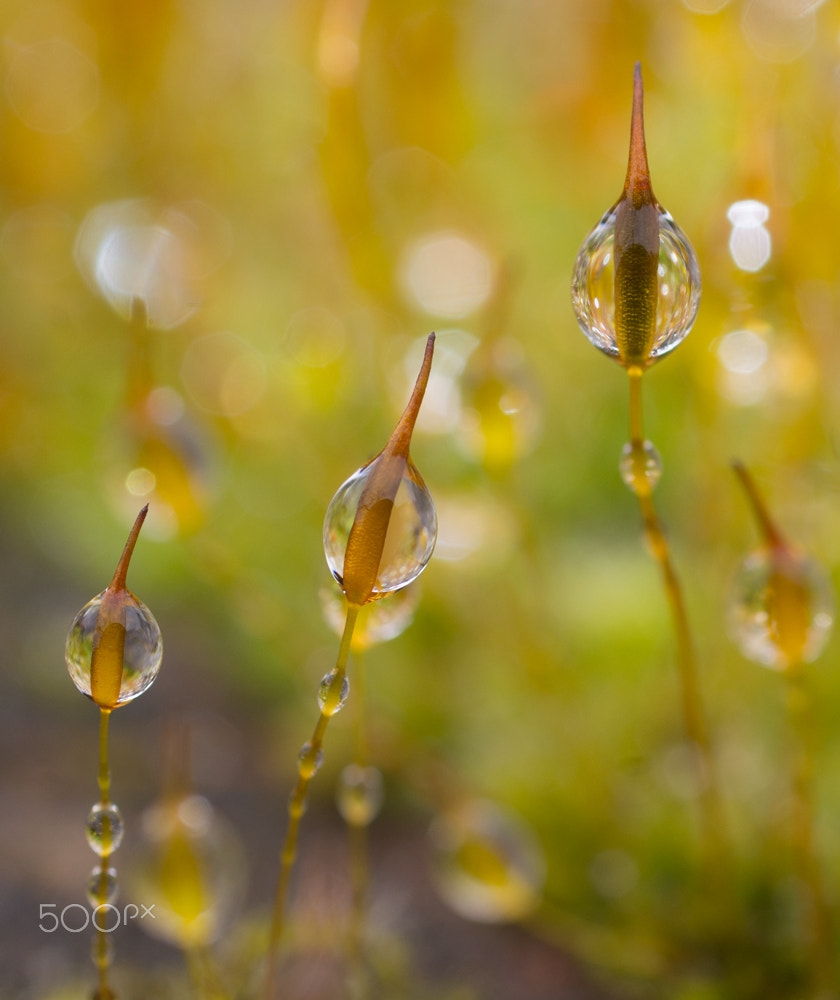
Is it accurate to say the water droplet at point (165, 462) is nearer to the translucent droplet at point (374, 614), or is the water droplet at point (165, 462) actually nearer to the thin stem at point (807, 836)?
the translucent droplet at point (374, 614)

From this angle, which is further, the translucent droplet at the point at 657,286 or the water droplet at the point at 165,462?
the water droplet at the point at 165,462

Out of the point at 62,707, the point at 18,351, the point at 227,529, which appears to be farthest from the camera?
the point at 18,351

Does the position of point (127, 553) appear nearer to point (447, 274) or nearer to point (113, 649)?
point (113, 649)

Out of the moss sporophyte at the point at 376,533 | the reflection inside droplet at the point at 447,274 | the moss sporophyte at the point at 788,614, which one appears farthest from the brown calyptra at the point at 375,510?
the reflection inside droplet at the point at 447,274

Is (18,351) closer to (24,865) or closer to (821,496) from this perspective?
(24,865)

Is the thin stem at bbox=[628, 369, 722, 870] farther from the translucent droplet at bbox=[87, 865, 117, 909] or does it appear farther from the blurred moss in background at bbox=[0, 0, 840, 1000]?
the translucent droplet at bbox=[87, 865, 117, 909]

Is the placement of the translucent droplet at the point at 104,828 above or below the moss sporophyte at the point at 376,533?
below

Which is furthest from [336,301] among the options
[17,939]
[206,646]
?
[17,939]
